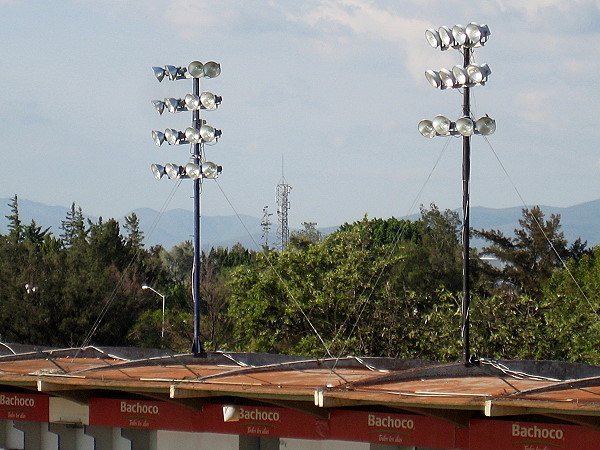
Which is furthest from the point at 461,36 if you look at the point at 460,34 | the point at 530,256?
the point at 530,256

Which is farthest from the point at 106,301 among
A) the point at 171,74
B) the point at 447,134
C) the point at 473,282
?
the point at 447,134

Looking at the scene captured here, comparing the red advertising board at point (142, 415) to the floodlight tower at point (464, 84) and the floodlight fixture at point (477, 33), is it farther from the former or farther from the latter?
the floodlight fixture at point (477, 33)

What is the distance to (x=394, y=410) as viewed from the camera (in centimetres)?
1681

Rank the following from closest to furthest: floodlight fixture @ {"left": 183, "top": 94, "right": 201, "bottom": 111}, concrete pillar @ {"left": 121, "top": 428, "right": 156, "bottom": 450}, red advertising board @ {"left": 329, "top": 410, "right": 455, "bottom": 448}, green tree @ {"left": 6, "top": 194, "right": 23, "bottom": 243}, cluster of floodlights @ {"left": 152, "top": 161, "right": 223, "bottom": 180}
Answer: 1. red advertising board @ {"left": 329, "top": 410, "right": 455, "bottom": 448}
2. concrete pillar @ {"left": 121, "top": 428, "right": 156, "bottom": 450}
3. cluster of floodlights @ {"left": 152, "top": 161, "right": 223, "bottom": 180}
4. floodlight fixture @ {"left": 183, "top": 94, "right": 201, "bottom": 111}
5. green tree @ {"left": 6, "top": 194, "right": 23, "bottom": 243}

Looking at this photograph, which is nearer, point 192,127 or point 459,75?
point 459,75

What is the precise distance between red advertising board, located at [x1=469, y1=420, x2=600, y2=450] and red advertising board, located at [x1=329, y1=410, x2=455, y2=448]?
590 mm

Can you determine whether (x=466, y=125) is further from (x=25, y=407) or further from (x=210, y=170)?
(x=25, y=407)

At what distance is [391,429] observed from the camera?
16688mm

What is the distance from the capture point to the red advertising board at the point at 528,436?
14.6 metres

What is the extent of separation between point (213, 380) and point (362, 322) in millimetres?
28638

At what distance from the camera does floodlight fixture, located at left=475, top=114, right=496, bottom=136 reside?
A: 1981 cm

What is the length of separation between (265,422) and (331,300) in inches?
1107

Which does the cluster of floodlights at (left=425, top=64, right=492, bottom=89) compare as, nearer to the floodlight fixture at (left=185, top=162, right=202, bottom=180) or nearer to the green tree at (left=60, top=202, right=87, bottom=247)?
the floodlight fixture at (left=185, top=162, right=202, bottom=180)

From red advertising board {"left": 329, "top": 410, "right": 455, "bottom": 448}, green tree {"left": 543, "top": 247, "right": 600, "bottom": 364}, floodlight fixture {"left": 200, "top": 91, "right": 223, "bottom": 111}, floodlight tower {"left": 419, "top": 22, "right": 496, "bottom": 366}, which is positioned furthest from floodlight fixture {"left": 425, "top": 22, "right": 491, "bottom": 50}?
green tree {"left": 543, "top": 247, "right": 600, "bottom": 364}
